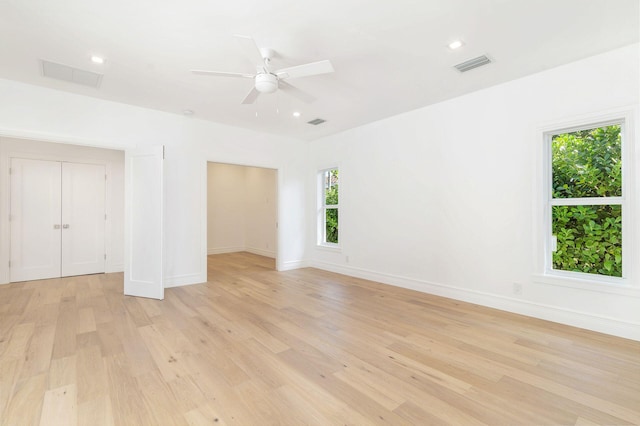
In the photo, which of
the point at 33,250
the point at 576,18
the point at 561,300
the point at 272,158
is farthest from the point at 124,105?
the point at 561,300

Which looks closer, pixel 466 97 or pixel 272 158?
pixel 466 97

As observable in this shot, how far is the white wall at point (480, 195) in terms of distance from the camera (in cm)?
291

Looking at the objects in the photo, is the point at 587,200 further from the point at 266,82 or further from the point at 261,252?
the point at 261,252

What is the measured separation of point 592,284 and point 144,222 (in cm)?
554

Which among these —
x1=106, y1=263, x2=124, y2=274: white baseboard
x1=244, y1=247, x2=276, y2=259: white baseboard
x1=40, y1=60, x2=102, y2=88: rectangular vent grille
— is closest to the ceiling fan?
x1=40, y1=60, x2=102, y2=88: rectangular vent grille

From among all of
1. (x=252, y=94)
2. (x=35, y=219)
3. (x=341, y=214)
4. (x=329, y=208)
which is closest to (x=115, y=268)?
(x=35, y=219)

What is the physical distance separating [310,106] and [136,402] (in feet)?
12.8

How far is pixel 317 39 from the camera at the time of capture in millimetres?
2650

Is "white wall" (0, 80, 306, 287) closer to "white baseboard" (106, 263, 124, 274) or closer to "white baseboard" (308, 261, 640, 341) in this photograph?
Answer: "white baseboard" (106, 263, 124, 274)

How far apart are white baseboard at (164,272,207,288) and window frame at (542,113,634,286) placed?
193 inches

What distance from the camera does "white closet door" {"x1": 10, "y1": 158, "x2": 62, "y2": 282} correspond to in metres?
4.89

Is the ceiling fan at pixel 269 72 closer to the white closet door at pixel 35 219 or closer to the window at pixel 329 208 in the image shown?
the window at pixel 329 208

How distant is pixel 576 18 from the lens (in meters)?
2.38

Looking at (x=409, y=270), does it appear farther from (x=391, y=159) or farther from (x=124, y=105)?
(x=124, y=105)
